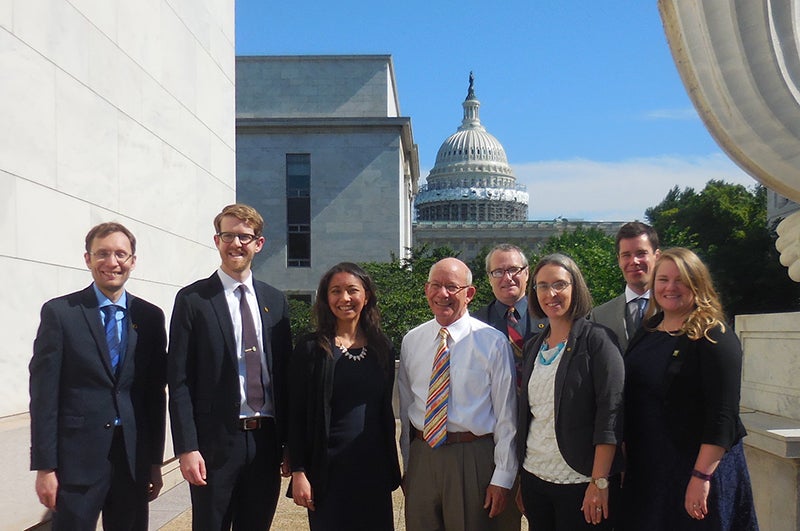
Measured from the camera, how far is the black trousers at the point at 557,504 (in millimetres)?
3555

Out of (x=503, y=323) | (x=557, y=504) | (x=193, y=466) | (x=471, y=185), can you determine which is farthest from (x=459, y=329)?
(x=471, y=185)

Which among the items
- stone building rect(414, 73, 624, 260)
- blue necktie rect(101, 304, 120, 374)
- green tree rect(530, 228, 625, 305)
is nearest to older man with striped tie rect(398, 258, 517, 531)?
blue necktie rect(101, 304, 120, 374)

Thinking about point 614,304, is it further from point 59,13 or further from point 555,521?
point 59,13

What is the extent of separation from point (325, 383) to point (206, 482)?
0.82 meters

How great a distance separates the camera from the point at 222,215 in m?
4.07

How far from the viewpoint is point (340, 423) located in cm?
386

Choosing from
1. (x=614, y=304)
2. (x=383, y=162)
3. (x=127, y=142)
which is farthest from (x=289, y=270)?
(x=614, y=304)

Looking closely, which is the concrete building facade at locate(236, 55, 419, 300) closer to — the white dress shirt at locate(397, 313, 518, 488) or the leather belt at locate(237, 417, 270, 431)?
the white dress shirt at locate(397, 313, 518, 488)

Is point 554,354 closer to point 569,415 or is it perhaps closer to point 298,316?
point 569,415

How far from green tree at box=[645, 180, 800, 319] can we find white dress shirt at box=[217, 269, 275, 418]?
29507 mm

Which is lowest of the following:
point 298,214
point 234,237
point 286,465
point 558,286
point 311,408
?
point 286,465

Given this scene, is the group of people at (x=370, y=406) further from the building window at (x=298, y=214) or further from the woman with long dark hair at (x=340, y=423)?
the building window at (x=298, y=214)

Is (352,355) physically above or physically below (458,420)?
above

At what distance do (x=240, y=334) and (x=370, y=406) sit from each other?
2.67 ft
